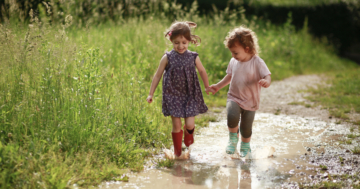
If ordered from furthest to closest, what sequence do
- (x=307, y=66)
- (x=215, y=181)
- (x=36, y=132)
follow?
(x=307, y=66)
(x=36, y=132)
(x=215, y=181)

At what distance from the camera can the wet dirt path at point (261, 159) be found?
10.8ft

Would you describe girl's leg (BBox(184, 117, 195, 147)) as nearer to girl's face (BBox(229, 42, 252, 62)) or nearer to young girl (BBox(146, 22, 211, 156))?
young girl (BBox(146, 22, 211, 156))

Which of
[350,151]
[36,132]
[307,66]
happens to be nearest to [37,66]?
[36,132]

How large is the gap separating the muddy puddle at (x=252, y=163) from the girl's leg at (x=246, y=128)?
0.12 meters

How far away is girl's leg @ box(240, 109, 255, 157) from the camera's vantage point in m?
3.96

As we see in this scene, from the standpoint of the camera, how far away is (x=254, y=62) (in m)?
3.95

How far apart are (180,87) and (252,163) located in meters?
1.13

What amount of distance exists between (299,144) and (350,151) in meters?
0.58

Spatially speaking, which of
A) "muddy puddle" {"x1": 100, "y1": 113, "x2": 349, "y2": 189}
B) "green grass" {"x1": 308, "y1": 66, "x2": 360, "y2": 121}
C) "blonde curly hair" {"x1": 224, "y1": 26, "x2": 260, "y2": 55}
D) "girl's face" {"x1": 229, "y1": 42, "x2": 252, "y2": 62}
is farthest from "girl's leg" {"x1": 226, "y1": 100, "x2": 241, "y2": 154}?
"green grass" {"x1": 308, "y1": 66, "x2": 360, "y2": 121}

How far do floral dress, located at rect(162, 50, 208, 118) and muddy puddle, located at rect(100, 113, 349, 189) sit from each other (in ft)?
1.84

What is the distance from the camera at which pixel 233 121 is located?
12.9 feet

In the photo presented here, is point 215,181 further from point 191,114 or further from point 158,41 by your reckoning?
point 158,41

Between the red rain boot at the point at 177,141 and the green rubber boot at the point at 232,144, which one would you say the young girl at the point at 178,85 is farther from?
the green rubber boot at the point at 232,144

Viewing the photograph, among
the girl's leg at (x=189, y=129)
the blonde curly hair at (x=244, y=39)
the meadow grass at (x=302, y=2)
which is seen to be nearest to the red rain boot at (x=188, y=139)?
the girl's leg at (x=189, y=129)
